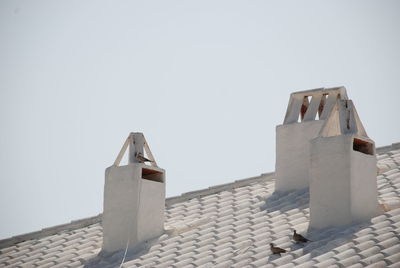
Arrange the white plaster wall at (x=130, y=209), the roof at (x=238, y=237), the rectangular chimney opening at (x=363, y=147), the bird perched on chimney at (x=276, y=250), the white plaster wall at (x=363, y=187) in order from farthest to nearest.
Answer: the white plaster wall at (x=130, y=209)
the rectangular chimney opening at (x=363, y=147)
the white plaster wall at (x=363, y=187)
the bird perched on chimney at (x=276, y=250)
the roof at (x=238, y=237)

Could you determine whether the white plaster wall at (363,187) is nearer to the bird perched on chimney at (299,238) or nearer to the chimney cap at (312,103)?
the bird perched on chimney at (299,238)

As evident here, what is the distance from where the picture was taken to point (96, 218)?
18.9 metres

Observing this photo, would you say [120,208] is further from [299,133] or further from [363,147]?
[363,147]

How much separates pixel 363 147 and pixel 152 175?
4.28 meters

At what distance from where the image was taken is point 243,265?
1389 cm

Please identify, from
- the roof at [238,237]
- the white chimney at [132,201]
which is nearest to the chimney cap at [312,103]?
the roof at [238,237]

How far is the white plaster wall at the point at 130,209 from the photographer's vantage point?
16484 mm

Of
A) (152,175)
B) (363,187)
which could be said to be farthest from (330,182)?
(152,175)

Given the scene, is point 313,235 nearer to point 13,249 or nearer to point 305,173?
point 305,173

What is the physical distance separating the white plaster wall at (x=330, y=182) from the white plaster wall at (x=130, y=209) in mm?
3347

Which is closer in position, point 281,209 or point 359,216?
point 359,216

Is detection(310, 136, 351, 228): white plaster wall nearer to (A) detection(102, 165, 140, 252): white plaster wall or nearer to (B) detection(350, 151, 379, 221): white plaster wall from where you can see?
(B) detection(350, 151, 379, 221): white plaster wall

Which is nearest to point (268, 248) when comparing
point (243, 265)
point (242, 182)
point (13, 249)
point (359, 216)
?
point (243, 265)

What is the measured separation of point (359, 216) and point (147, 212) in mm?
4144
